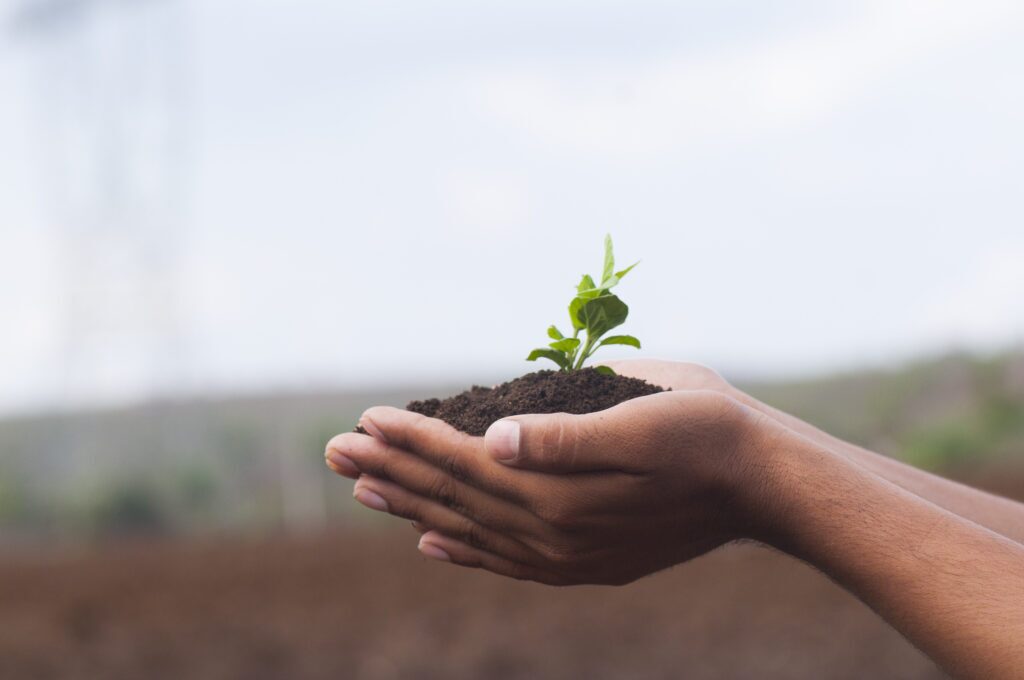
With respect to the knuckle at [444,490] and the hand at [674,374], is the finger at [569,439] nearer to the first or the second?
the knuckle at [444,490]

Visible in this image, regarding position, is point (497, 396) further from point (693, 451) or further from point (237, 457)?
point (237, 457)

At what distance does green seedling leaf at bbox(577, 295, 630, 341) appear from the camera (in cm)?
233

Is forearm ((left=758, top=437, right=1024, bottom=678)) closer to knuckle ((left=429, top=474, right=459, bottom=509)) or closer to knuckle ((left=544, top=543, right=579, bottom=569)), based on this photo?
knuckle ((left=544, top=543, right=579, bottom=569))

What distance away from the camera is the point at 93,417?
20.5 metres

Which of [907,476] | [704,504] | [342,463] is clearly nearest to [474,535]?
[342,463]

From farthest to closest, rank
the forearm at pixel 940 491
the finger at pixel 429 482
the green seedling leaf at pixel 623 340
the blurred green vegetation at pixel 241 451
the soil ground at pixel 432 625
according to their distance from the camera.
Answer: the blurred green vegetation at pixel 241 451 → the soil ground at pixel 432 625 → the green seedling leaf at pixel 623 340 → the forearm at pixel 940 491 → the finger at pixel 429 482

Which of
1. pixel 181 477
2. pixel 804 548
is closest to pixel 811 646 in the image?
pixel 804 548

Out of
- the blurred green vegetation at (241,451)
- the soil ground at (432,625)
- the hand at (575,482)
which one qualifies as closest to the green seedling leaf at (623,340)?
the hand at (575,482)

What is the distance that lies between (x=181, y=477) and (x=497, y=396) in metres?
18.1

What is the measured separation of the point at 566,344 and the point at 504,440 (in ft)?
2.06

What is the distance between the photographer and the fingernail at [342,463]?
6.75ft

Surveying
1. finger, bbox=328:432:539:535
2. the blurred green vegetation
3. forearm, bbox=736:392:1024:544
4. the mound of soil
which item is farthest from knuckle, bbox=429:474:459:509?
the blurred green vegetation

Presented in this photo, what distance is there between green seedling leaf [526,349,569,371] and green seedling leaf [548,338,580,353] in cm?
2

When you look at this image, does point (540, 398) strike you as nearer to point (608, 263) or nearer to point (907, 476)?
point (608, 263)
